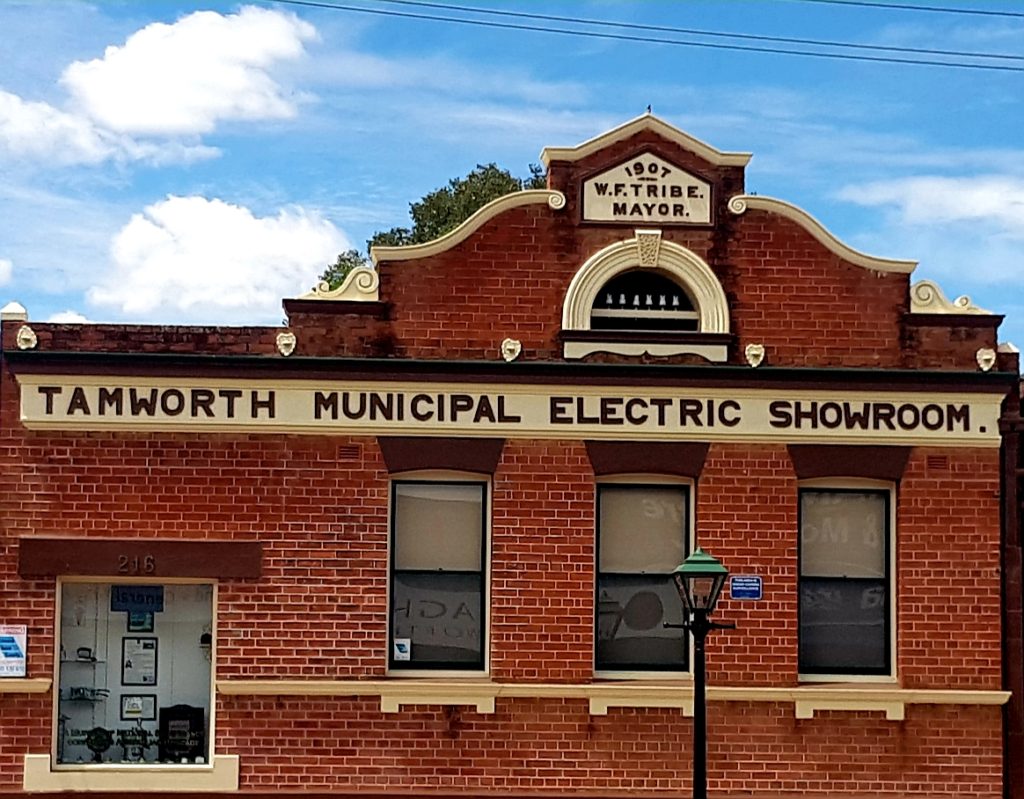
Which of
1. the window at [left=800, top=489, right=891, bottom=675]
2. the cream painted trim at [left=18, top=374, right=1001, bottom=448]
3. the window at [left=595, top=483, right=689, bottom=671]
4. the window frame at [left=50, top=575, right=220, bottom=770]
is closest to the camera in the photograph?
the window frame at [left=50, top=575, right=220, bottom=770]

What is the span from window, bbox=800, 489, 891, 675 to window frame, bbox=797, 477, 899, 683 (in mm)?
11

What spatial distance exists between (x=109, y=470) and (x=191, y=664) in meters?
1.93

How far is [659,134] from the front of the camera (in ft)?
47.6

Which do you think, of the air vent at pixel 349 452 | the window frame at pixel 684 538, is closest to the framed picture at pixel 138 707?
the air vent at pixel 349 452

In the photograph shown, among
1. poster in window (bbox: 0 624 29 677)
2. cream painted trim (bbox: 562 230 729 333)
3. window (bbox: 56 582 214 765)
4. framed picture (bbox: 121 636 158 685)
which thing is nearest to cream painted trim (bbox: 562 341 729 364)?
cream painted trim (bbox: 562 230 729 333)

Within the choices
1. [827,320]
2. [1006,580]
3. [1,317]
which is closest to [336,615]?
[1,317]

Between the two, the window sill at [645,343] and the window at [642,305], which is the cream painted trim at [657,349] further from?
the window at [642,305]

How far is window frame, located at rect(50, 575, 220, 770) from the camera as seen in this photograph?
13891 mm

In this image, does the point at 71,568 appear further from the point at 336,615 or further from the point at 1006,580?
the point at 1006,580

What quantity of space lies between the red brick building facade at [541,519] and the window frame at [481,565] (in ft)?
0.13

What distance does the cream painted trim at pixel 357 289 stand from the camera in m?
14.2

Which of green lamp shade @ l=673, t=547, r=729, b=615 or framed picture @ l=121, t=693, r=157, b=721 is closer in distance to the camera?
green lamp shade @ l=673, t=547, r=729, b=615

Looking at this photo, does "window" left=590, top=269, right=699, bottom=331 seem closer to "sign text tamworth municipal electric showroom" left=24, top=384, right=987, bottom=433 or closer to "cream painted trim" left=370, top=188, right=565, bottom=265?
"sign text tamworth municipal electric showroom" left=24, top=384, right=987, bottom=433

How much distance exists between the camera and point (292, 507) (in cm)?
1409
